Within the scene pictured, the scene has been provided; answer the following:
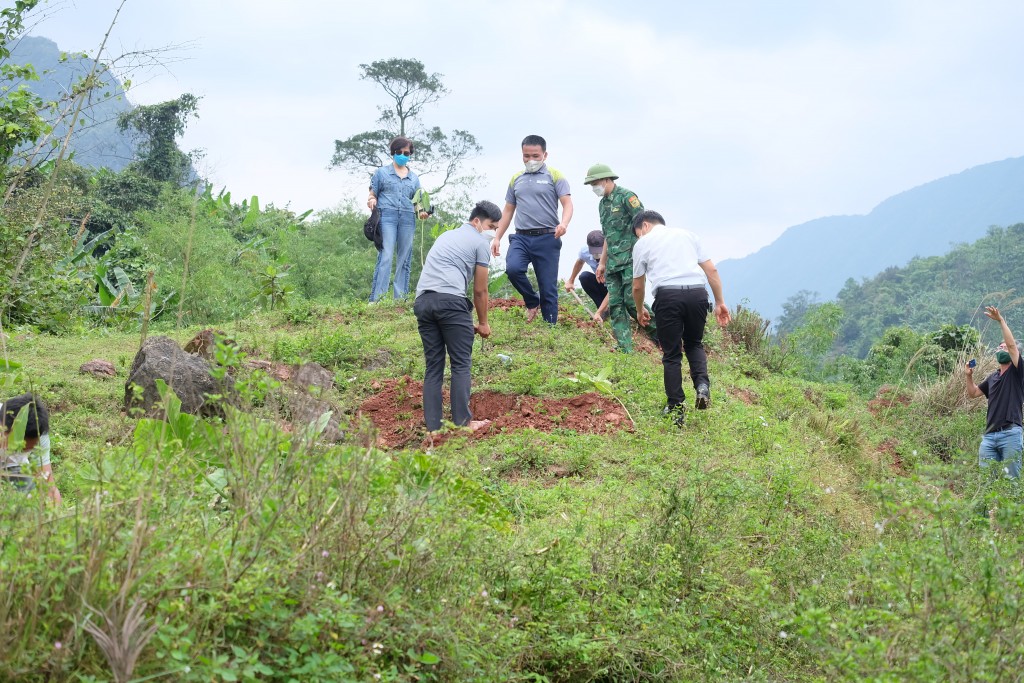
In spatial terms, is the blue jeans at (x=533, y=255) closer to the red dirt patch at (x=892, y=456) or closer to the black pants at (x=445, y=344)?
the black pants at (x=445, y=344)

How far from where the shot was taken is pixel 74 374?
358 inches

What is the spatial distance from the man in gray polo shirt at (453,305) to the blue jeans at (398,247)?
4.37m

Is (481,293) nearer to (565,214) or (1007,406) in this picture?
(565,214)

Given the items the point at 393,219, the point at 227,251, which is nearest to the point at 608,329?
the point at 393,219

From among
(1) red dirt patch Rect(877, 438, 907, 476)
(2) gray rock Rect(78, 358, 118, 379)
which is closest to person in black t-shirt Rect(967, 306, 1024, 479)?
(1) red dirt patch Rect(877, 438, 907, 476)

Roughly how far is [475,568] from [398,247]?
29.2 feet

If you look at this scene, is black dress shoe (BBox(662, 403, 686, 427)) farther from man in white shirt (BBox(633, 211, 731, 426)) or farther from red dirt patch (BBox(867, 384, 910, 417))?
red dirt patch (BBox(867, 384, 910, 417))

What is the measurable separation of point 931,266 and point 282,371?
4759 centimetres

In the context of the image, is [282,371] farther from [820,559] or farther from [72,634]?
[72,634]

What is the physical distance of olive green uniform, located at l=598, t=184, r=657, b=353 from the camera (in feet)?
34.0

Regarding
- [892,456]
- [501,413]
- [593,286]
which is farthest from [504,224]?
[892,456]

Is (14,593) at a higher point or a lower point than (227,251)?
lower

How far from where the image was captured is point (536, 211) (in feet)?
34.8

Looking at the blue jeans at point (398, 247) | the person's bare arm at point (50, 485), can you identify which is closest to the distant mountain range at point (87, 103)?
the person's bare arm at point (50, 485)
